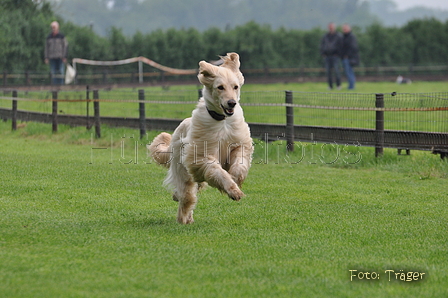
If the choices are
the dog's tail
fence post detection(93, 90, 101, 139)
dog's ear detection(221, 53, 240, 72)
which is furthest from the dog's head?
fence post detection(93, 90, 101, 139)

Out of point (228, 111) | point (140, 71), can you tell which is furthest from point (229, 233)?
point (140, 71)

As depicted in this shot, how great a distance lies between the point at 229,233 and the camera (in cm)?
654

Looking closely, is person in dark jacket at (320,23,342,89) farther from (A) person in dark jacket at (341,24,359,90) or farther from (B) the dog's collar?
(B) the dog's collar

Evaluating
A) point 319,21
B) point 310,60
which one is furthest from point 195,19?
point 310,60

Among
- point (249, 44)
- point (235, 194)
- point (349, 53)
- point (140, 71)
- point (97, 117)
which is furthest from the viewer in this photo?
point (249, 44)

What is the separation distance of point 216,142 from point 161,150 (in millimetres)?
1339

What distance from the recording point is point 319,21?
17412 cm

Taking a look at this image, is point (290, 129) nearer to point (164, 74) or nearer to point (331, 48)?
point (331, 48)

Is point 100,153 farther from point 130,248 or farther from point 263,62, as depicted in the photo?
point 263,62

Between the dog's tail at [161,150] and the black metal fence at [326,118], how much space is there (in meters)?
4.61

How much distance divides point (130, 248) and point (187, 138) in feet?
5.00

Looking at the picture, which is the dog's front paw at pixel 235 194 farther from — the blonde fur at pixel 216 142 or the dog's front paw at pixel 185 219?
the dog's front paw at pixel 185 219

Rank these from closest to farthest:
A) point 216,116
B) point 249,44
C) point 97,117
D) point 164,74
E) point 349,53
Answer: point 216,116 < point 97,117 < point 349,53 < point 164,74 < point 249,44

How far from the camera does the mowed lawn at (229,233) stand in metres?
4.90
